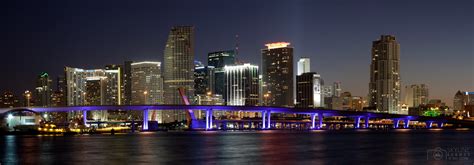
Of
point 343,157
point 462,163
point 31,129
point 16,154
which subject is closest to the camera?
point 462,163

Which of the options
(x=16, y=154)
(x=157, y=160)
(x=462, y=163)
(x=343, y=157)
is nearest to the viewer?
(x=462, y=163)

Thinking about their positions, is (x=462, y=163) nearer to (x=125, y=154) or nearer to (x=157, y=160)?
(x=157, y=160)

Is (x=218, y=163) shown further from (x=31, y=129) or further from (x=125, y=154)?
(x=31, y=129)

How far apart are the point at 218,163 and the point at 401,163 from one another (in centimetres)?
1517

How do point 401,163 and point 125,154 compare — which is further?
point 125,154

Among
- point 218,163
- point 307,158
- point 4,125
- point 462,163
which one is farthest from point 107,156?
point 4,125

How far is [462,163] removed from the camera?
54.7m

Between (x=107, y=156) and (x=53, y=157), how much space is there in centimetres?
524

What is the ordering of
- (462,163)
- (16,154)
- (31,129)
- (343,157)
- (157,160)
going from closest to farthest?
(462,163), (157,160), (343,157), (16,154), (31,129)

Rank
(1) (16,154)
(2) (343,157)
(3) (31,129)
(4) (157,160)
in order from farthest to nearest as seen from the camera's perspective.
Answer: (3) (31,129) < (1) (16,154) < (2) (343,157) < (4) (157,160)

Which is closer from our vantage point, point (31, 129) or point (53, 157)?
point (53, 157)

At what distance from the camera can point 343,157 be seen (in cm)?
6512

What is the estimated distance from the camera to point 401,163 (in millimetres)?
57000

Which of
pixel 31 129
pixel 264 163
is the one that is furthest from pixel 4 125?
pixel 264 163
